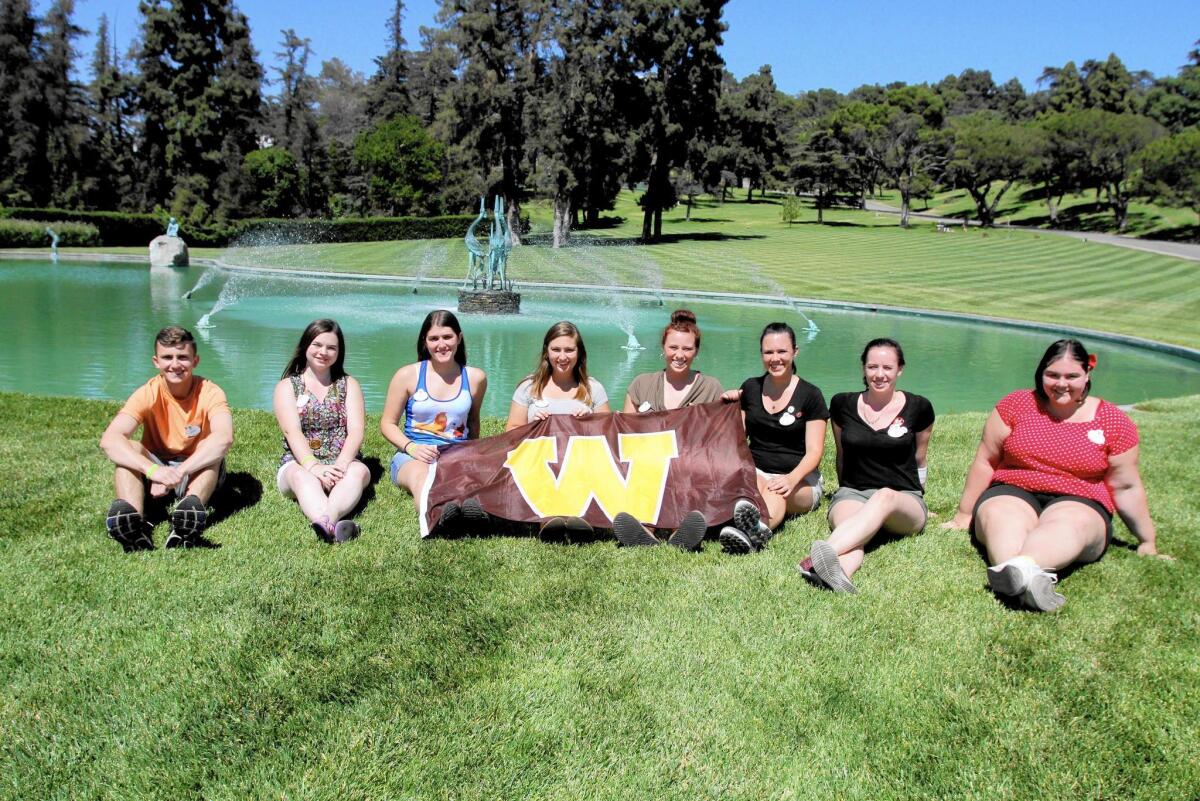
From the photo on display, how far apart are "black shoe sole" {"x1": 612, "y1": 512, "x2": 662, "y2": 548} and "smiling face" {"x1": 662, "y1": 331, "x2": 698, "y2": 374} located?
47.7 inches

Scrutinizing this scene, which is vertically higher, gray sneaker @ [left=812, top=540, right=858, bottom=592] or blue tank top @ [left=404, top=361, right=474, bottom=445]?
blue tank top @ [left=404, top=361, right=474, bottom=445]

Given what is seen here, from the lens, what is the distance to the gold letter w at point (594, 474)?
5.08 m

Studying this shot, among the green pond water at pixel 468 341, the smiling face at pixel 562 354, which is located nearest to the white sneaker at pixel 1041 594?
the smiling face at pixel 562 354

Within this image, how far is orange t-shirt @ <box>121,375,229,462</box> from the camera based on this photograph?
5059 mm

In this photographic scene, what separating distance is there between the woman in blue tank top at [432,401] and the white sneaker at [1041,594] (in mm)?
3436

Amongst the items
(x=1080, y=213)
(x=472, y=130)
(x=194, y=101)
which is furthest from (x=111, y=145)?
(x=1080, y=213)

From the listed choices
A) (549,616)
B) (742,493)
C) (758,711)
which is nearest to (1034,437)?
(742,493)

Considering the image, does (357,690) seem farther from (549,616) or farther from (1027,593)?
(1027,593)

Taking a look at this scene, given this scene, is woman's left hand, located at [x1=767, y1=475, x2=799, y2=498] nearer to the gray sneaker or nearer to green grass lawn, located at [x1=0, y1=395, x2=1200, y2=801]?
green grass lawn, located at [x1=0, y1=395, x2=1200, y2=801]

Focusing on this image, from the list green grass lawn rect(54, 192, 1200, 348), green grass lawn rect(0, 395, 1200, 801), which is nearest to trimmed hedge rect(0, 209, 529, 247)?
green grass lawn rect(54, 192, 1200, 348)

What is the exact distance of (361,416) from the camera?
5395 millimetres

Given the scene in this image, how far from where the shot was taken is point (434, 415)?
A: 565cm

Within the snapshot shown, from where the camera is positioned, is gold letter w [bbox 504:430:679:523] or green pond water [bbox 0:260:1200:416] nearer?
gold letter w [bbox 504:430:679:523]

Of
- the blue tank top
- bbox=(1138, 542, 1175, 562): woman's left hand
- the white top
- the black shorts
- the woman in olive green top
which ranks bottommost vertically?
bbox=(1138, 542, 1175, 562): woman's left hand
